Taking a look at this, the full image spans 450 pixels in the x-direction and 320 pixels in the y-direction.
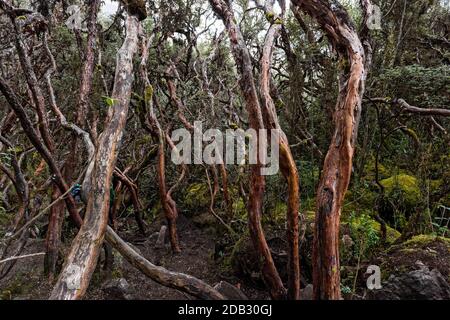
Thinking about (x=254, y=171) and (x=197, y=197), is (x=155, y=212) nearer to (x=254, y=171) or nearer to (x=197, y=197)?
(x=197, y=197)

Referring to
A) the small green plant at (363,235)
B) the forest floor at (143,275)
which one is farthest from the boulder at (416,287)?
the forest floor at (143,275)

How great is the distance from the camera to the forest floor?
5.04 meters

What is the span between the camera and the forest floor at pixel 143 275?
5.04m

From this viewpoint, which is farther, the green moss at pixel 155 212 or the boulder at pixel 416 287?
the green moss at pixel 155 212

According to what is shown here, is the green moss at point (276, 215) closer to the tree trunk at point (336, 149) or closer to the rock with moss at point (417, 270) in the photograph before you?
the rock with moss at point (417, 270)

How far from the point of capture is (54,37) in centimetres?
710

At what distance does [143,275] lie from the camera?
5.84 metres

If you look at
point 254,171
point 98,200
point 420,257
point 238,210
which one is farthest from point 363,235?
point 238,210

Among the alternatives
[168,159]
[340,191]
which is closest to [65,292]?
[340,191]

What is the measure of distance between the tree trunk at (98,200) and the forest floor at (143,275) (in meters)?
2.05

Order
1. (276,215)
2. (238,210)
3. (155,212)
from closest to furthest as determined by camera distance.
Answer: (276,215)
(238,210)
(155,212)

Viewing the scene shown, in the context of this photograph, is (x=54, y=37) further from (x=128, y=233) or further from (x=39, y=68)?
(x=128, y=233)

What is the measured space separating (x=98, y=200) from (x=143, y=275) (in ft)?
13.6

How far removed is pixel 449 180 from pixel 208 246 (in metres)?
4.62
